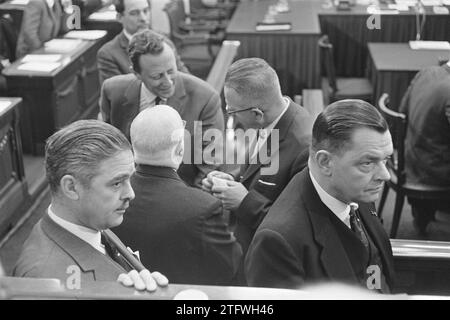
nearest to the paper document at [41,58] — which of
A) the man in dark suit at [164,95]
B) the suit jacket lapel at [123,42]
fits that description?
the suit jacket lapel at [123,42]

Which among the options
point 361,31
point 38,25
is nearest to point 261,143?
point 38,25

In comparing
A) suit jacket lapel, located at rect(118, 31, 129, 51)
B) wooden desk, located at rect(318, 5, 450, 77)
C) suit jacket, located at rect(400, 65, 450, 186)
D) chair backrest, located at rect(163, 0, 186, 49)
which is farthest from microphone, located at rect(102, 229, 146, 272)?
wooden desk, located at rect(318, 5, 450, 77)

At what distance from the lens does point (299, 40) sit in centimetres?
687

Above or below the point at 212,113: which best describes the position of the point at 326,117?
above

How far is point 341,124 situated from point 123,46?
8.51ft

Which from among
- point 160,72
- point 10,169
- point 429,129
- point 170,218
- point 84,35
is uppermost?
point 160,72

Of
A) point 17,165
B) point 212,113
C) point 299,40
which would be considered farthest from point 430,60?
point 17,165

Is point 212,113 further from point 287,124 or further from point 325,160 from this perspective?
point 325,160

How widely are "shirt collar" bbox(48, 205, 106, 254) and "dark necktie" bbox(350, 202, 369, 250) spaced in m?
0.74

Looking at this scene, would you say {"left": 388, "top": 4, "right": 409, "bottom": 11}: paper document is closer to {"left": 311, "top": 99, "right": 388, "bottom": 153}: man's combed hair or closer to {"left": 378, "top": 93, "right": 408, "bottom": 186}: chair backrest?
{"left": 378, "top": 93, "right": 408, "bottom": 186}: chair backrest

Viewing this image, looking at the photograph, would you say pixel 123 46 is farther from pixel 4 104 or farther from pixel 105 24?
pixel 105 24

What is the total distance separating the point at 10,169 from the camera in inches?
183

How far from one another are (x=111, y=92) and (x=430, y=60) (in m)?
3.64

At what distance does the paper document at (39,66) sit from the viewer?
5.46 metres
